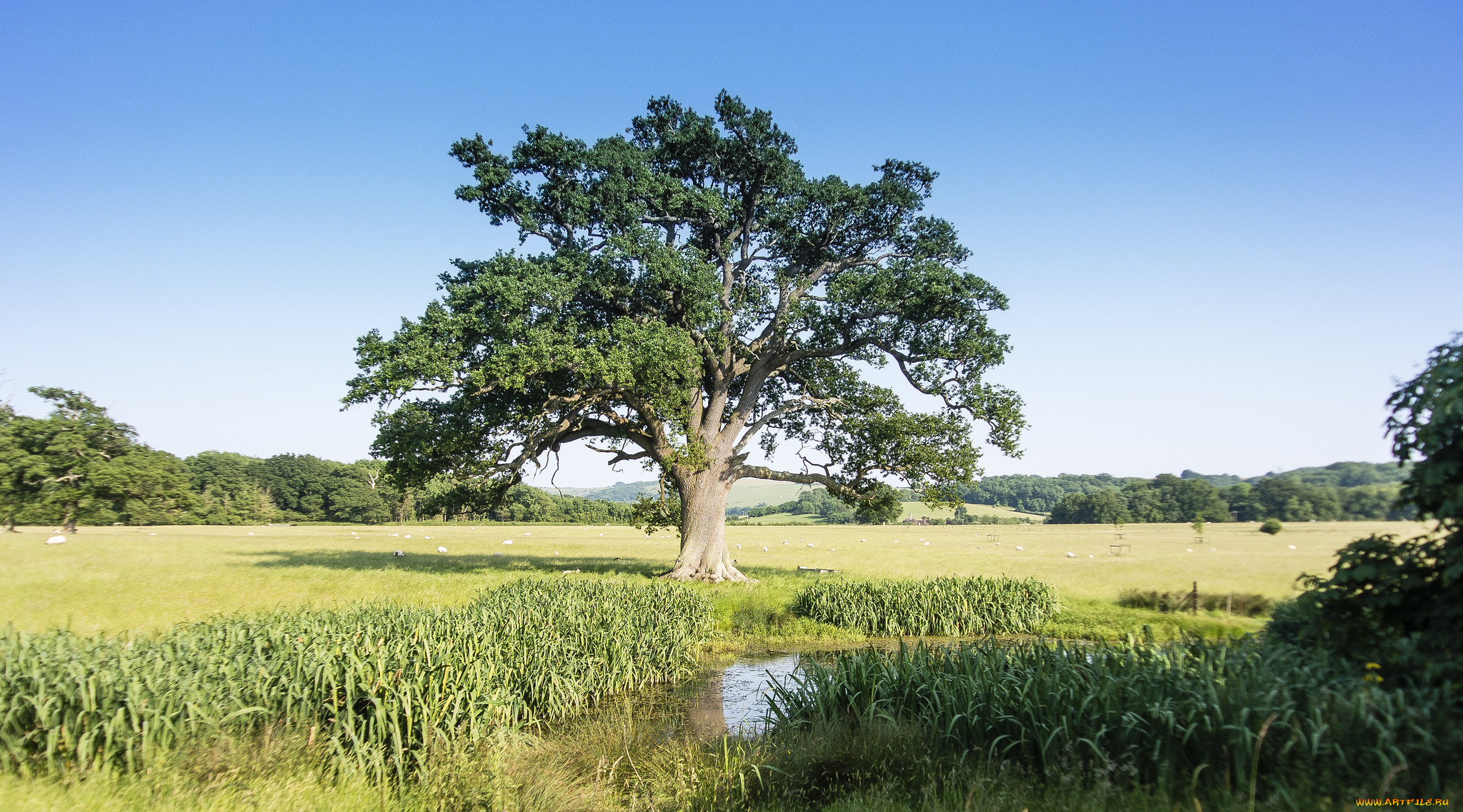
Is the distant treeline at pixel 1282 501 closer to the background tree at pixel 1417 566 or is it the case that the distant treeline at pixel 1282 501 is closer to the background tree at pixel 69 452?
the background tree at pixel 1417 566

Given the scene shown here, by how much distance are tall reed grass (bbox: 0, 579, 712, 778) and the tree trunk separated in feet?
43.6

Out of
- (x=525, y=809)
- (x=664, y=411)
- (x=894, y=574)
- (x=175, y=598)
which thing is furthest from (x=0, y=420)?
(x=525, y=809)

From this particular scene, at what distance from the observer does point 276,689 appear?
273 inches

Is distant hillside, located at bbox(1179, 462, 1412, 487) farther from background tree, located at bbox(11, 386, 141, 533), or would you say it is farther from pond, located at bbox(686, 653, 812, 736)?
background tree, located at bbox(11, 386, 141, 533)

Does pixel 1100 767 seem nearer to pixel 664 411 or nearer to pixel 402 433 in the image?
pixel 664 411

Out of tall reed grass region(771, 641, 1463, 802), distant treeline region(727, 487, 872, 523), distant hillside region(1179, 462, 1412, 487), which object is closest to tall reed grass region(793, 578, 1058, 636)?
tall reed grass region(771, 641, 1463, 802)

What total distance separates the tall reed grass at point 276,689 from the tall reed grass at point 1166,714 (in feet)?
12.0

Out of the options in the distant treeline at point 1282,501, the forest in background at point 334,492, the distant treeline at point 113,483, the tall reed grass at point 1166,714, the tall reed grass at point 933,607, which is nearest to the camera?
the tall reed grass at point 1166,714

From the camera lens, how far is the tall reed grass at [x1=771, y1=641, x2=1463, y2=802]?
441cm

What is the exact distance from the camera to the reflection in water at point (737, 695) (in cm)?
984

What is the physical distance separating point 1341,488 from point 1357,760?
10.3 ft

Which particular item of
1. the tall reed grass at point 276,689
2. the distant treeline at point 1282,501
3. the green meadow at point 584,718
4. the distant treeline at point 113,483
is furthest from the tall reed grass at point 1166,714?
the distant treeline at point 113,483

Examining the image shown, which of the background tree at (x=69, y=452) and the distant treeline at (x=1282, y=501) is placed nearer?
the distant treeline at (x=1282, y=501)

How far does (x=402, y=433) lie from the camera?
71.1 ft
